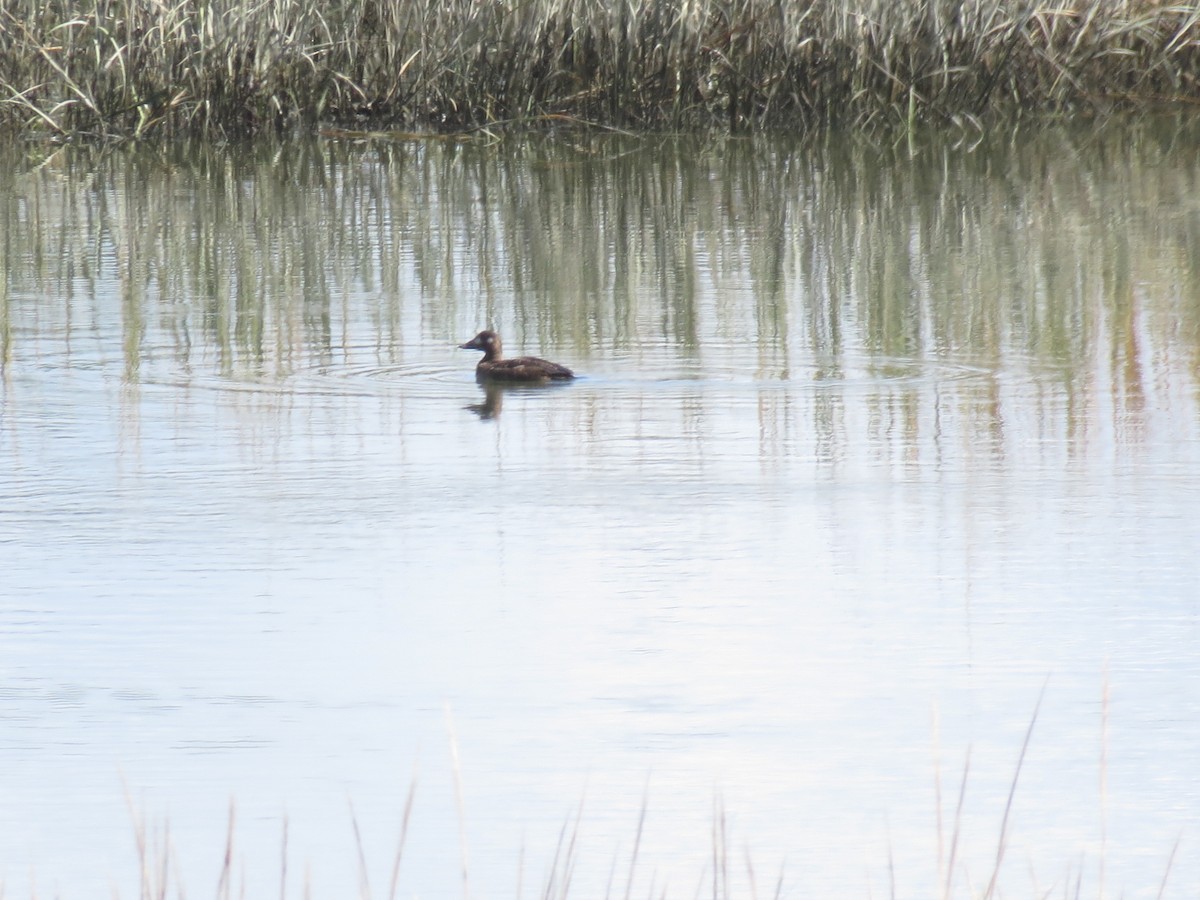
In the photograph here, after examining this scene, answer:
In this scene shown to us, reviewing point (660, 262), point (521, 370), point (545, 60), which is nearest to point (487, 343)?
point (521, 370)

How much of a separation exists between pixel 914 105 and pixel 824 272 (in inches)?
258

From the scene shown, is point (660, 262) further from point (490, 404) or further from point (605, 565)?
point (605, 565)

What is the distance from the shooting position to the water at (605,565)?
12.6 feet

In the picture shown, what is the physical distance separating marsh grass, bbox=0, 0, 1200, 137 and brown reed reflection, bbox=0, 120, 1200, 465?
0.43m

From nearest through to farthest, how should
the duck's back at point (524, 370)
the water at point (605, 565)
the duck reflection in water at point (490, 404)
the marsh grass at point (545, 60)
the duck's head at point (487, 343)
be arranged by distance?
the water at point (605, 565)
the duck reflection in water at point (490, 404)
the duck's back at point (524, 370)
the duck's head at point (487, 343)
the marsh grass at point (545, 60)

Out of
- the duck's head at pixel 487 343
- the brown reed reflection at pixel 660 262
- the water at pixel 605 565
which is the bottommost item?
the water at pixel 605 565

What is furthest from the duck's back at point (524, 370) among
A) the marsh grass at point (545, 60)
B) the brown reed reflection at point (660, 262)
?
the marsh grass at point (545, 60)

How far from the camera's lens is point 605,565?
548cm

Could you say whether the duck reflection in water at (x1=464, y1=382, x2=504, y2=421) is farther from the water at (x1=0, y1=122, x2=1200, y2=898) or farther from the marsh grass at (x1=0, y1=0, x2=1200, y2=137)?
the marsh grass at (x1=0, y1=0, x2=1200, y2=137)

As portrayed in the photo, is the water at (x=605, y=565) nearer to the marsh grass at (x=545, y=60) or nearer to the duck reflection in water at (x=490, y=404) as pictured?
the duck reflection in water at (x=490, y=404)

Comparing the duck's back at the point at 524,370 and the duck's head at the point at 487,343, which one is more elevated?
the duck's head at the point at 487,343

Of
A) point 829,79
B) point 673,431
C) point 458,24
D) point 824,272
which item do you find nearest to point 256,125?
point 458,24

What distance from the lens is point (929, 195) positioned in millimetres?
12852

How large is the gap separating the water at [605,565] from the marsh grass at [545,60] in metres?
4.30
